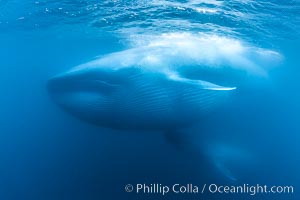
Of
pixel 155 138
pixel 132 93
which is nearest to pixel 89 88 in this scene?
pixel 132 93

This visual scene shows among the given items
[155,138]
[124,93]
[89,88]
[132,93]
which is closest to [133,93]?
[132,93]

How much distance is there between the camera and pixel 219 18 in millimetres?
15211

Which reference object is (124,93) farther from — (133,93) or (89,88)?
(89,88)

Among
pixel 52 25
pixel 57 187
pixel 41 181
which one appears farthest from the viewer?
pixel 52 25

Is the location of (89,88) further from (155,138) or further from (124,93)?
(155,138)

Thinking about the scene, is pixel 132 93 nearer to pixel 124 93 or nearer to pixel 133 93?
pixel 133 93

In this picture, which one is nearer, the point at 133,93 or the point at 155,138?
the point at 133,93

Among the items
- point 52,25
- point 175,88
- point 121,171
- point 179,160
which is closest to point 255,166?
point 179,160

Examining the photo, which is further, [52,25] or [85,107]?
[52,25]

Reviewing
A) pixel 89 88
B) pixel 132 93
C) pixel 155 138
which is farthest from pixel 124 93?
pixel 155 138

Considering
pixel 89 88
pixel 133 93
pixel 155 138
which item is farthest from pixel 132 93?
pixel 155 138

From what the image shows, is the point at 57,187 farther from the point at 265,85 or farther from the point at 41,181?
the point at 265,85

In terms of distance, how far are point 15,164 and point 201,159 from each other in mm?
17170

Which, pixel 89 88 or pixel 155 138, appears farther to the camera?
pixel 155 138
